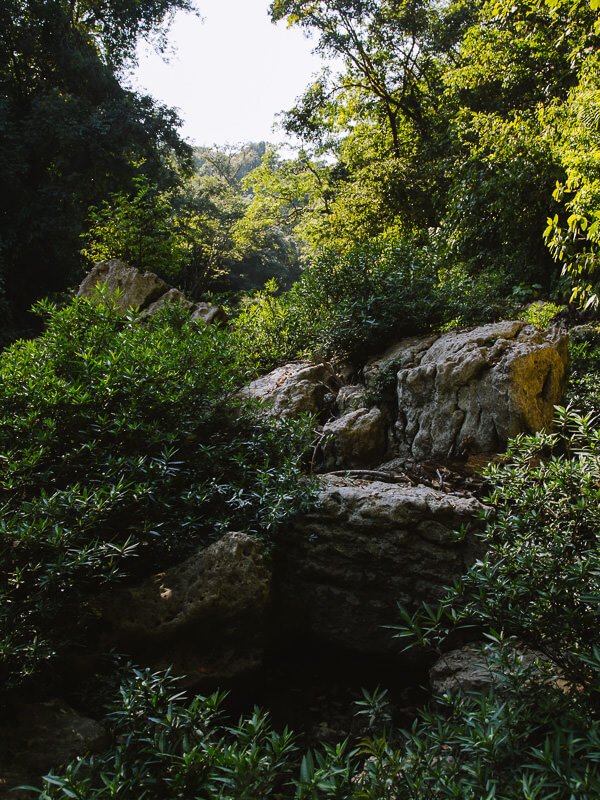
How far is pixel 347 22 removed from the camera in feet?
45.8

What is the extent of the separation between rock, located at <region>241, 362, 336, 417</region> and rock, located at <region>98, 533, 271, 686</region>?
2.25 metres

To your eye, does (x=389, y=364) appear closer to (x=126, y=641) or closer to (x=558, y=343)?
(x=558, y=343)

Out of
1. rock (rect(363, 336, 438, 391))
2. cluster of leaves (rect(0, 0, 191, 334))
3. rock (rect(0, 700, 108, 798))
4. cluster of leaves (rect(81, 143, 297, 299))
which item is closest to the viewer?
rock (rect(0, 700, 108, 798))

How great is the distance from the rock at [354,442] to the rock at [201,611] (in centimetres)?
187

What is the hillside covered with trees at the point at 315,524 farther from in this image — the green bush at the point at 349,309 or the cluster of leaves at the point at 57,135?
the cluster of leaves at the point at 57,135

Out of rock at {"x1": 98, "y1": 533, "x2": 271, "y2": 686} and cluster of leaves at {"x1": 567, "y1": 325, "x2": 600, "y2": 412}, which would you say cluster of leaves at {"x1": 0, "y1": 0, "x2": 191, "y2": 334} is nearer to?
rock at {"x1": 98, "y1": 533, "x2": 271, "y2": 686}

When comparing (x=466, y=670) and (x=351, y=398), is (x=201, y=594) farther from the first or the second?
(x=351, y=398)

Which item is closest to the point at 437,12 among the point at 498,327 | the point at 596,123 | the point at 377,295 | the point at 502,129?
the point at 502,129

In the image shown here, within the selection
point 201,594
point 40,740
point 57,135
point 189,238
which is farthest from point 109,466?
point 189,238

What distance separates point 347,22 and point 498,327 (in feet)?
46.0

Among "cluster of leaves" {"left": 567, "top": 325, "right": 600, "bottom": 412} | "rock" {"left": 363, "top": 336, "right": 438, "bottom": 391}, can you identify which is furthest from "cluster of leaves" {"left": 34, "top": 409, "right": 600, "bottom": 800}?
"rock" {"left": 363, "top": 336, "right": 438, "bottom": 391}

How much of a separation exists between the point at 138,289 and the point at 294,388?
4.61 metres

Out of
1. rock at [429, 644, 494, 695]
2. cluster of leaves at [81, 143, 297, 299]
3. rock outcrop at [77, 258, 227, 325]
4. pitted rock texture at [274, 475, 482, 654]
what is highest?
cluster of leaves at [81, 143, 297, 299]

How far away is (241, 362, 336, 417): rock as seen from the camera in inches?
211
